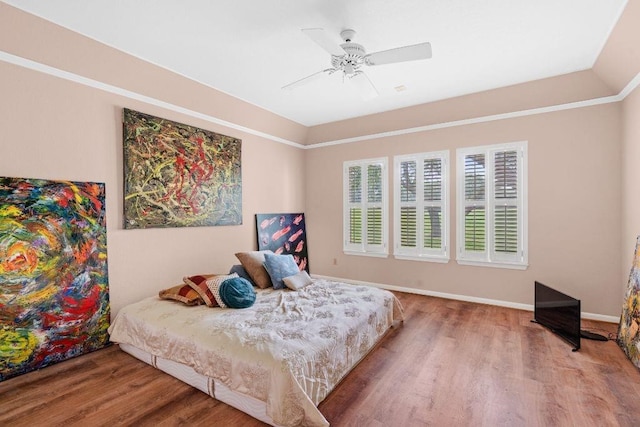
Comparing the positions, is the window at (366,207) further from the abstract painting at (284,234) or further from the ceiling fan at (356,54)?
the ceiling fan at (356,54)

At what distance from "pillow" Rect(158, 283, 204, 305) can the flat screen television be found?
147 inches

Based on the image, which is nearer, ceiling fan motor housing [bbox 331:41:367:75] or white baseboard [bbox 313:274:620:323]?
ceiling fan motor housing [bbox 331:41:367:75]

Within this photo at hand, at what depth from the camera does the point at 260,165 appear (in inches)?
193

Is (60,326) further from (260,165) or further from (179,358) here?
(260,165)

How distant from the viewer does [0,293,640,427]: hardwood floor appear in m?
1.94

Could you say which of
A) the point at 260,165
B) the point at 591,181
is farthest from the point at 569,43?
the point at 260,165

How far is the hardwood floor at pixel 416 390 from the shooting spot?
6.36 ft

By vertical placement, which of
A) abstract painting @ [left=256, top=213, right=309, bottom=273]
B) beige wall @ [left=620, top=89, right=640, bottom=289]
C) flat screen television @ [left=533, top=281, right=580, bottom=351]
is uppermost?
beige wall @ [left=620, top=89, right=640, bottom=289]

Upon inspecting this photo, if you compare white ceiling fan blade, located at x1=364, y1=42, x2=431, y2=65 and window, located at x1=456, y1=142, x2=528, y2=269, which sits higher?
white ceiling fan blade, located at x1=364, y1=42, x2=431, y2=65

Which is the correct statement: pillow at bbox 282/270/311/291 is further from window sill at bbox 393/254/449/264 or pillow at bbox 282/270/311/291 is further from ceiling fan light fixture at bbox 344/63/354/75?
ceiling fan light fixture at bbox 344/63/354/75

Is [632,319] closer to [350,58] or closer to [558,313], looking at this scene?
[558,313]

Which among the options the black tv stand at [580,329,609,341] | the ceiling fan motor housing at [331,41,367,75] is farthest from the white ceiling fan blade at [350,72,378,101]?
the black tv stand at [580,329,609,341]

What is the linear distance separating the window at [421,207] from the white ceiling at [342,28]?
4.16 feet

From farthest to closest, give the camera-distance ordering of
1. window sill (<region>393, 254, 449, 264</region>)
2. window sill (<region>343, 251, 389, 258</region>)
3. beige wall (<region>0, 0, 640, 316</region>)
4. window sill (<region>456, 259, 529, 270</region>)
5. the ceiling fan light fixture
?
window sill (<region>343, 251, 389, 258</region>) → window sill (<region>393, 254, 449, 264</region>) → window sill (<region>456, 259, 529, 270</region>) → the ceiling fan light fixture → beige wall (<region>0, 0, 640, 316</region>)
